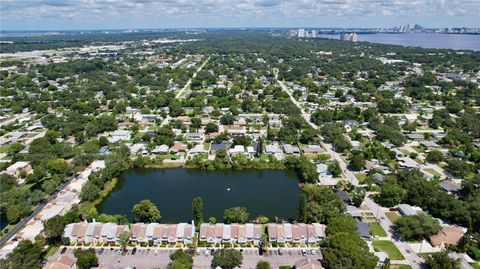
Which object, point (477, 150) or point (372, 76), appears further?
point (372, 76)

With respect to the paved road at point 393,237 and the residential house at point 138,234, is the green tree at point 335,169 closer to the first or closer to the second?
the paved road at point 393,237

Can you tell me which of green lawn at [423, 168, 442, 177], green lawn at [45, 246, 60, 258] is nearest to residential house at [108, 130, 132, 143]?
green lawn at [45, 246, 60, 258]

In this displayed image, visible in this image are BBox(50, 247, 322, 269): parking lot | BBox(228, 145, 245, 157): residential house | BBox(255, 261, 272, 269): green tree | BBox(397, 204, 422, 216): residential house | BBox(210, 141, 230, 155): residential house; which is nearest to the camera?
BBox(255, 261, 272, 269): green tree

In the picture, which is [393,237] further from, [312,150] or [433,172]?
[312,150]

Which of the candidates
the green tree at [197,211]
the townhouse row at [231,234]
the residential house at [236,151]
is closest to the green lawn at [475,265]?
the townhouse row at [231,234]

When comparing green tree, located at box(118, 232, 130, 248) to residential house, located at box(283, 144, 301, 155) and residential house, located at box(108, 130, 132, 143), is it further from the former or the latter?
residential house, located at box(108, 130, 132, 143)

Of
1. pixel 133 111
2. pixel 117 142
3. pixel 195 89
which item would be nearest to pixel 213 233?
pixel 117 142

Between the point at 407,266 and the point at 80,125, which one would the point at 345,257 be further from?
the point at 80,125
